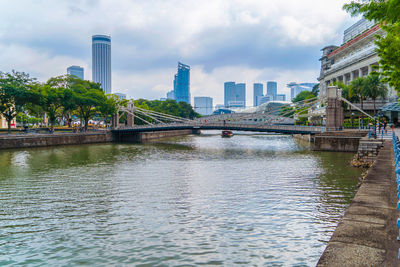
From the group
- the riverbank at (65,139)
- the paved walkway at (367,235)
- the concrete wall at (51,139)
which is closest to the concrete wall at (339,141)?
the paved walkway at (367,235)

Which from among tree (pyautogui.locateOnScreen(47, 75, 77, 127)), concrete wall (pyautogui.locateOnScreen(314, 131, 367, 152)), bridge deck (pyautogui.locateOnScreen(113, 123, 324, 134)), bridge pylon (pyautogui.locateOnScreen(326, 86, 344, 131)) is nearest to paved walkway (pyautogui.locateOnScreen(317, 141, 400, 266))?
concrete wall (pyautogui.locateOnScreen(314, 131, 367, 152))

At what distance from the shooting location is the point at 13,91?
45281 mm

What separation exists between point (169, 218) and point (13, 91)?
42.7 meters

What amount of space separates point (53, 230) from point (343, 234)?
9.38 metres

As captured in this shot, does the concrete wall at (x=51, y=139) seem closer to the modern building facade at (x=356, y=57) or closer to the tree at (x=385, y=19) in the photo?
the tree at (x=385, y=19)

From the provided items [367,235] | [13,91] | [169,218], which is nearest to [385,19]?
[367,235]

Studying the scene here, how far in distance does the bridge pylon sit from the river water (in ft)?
83.9

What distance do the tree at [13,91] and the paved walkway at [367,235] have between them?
48.2 m

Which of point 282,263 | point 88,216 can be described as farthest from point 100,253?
point 282,263

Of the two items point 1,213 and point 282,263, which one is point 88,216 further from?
point 282,263

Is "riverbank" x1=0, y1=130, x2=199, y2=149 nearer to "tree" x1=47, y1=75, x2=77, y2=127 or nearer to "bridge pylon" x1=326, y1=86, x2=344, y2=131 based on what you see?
"tree" x1=47, y1=75, x2=77, y2=127

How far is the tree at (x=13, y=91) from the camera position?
4508cm

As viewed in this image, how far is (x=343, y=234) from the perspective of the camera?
6.30 metres

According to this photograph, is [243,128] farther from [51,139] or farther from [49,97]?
[49,97]
